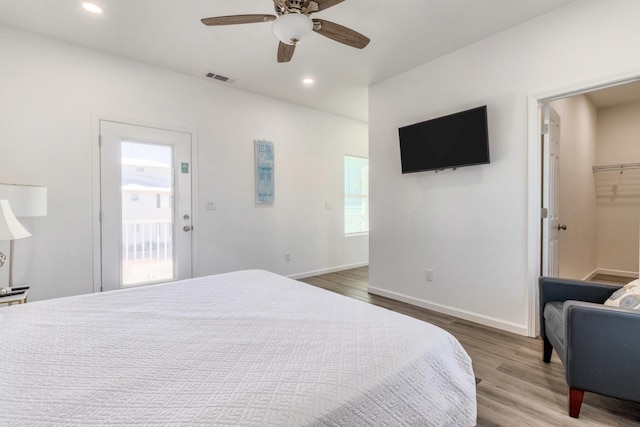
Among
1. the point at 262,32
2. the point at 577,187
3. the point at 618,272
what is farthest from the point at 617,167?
the point at 262,32

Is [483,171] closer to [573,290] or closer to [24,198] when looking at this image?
[573,290]

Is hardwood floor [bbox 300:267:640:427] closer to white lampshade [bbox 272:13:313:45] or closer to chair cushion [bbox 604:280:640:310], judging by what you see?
chair cushion [bbox 604:280:640:310]

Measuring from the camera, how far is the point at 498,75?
2.79 m

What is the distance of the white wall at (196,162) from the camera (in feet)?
8.93

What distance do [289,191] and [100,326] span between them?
341 centimetres

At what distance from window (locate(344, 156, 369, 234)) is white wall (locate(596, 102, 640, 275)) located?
12.1ft

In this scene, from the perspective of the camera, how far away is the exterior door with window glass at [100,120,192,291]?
3125 mm

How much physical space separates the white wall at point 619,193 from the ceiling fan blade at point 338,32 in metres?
4.80

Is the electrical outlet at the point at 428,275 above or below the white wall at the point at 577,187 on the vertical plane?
below

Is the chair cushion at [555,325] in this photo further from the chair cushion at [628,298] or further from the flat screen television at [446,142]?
the flat screen television at [446,142]

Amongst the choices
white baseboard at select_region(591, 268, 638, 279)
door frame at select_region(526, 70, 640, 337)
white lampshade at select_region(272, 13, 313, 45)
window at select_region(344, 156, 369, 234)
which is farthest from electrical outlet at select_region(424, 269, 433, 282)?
white baseboard at select_region(591, 268, 638, 279)

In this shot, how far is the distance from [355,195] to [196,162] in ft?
9.75

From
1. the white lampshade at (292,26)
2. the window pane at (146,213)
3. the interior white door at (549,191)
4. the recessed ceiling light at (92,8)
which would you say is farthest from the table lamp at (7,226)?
the interior white door at (549,191)

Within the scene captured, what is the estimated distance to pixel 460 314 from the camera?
3.12 metres
